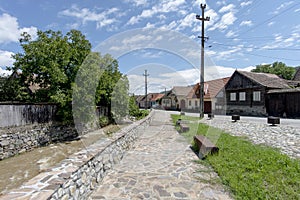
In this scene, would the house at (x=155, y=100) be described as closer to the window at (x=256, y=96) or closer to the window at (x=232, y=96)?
the window at (x=232, y=96)

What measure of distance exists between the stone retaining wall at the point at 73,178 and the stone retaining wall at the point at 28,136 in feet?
17.6

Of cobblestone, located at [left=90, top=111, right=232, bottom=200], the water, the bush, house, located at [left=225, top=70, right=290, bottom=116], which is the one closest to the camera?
cobblestone, located at [left=90, top=111, right=232, bottom=200]

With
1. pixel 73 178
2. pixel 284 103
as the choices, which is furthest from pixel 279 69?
pixel 73 178

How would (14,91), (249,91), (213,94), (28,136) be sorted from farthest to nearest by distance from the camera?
(213,94), (249,91), (14,91), (28,136)

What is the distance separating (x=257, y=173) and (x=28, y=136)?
897cm

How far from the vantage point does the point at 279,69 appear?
35875mm

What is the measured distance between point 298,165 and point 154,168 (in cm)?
324

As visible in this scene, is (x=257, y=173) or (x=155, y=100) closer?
(x=257, y=173)

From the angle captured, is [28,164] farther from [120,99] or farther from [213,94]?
[213,94]

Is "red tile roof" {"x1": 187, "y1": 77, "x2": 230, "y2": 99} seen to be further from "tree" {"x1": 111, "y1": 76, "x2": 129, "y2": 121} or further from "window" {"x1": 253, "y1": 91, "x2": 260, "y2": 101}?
"tree" {"x1": 111, "y1": 76, "x2": 129, "y2": 121}

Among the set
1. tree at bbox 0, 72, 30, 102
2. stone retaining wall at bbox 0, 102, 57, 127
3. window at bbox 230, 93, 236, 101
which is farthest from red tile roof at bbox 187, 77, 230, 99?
tree at bbox 0, 72, 30, 102

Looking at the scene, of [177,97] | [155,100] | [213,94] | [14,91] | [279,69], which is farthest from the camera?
[155,100]

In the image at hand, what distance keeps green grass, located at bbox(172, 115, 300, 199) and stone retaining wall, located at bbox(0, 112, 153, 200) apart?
2.50m

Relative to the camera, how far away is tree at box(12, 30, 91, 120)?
9.08m
